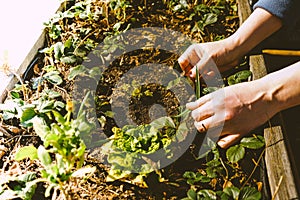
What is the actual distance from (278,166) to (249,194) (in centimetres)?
9

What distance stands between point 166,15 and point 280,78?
612mm

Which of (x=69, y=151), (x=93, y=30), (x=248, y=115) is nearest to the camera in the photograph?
(x=69, y=151)

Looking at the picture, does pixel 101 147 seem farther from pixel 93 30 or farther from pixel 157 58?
pixel 93 30

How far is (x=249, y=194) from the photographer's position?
941 millimetres

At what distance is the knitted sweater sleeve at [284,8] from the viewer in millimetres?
1134

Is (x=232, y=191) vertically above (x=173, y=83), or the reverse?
(x=173, y=83)

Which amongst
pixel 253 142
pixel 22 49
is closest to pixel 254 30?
pixel 253 142

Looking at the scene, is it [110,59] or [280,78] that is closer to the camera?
[280,78]

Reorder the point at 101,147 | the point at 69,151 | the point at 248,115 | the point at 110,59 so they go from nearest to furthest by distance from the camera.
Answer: the point at 69,151 → the point at 248,115 → the point at 101,147 → the point at 110,59

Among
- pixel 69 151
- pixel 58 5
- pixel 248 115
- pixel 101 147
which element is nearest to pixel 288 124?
pixel 248 115

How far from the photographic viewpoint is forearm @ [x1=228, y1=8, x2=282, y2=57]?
1166mm

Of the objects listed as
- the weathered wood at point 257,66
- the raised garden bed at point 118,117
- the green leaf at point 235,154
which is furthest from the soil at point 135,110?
the weathered wood at point 257,66

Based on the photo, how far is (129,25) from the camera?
138 cm

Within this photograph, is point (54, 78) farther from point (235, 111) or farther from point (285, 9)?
point (285, 9)
